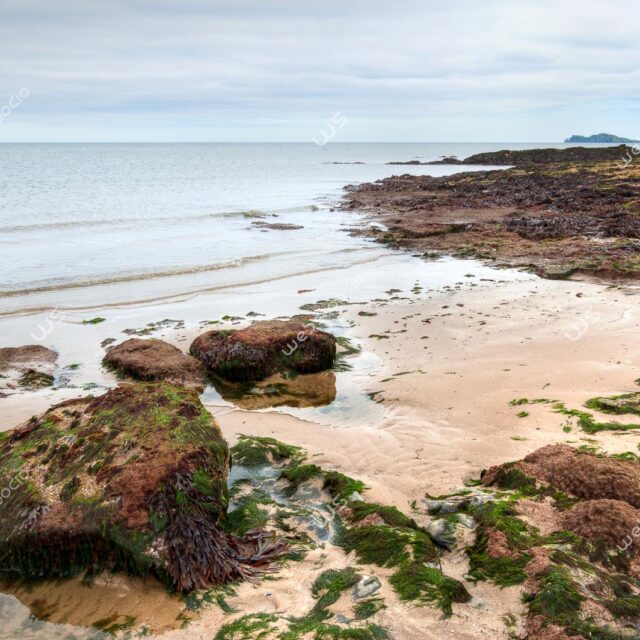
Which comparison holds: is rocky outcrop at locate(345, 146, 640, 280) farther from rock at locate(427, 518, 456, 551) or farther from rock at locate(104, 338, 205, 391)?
rock at locate(427, 518, 456, 551)

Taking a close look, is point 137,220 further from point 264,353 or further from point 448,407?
point 448,407

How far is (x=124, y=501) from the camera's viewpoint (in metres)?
4.18

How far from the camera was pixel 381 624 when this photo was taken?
345cm

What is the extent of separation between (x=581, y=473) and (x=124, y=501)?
3662mm

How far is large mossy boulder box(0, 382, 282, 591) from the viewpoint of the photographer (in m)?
4.02

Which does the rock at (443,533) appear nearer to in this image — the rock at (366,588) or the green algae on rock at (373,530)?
the green algae on rock at (373,530)

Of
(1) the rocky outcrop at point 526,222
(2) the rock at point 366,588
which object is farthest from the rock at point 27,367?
(1) the rocky outcrop at point 526,222

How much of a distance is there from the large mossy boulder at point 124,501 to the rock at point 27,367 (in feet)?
12.6

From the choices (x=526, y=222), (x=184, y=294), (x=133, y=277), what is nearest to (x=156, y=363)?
(x=184, y=294)

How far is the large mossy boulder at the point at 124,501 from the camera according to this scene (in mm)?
4023

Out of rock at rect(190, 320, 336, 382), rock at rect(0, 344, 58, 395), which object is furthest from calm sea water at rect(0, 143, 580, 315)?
rock at rect(190, 320, 336, 382)

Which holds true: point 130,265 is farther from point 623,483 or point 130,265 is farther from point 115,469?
point 623,483

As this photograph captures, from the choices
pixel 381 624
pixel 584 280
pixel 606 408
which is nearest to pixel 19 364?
pixel 381 624

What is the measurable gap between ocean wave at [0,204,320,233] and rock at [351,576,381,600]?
87.6 ft
